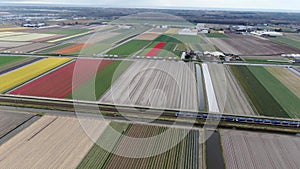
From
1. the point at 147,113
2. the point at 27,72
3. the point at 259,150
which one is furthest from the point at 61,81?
the point at 259,150

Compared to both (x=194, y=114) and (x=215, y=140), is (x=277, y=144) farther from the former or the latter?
(x=194, y=114)

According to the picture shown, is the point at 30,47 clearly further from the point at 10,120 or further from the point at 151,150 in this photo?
the point at 151,150

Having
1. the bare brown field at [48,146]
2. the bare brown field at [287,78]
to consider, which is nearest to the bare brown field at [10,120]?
the bare brown field at [48,146]

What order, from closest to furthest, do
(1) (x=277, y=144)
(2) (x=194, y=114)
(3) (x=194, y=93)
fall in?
(1) (x=277, y=144) < (2) (x=194, y=114) < (3) (x=194, y=93)

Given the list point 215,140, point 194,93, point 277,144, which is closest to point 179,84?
point 194,93

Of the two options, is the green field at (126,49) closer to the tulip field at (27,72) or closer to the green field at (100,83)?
the green field at (100,83)

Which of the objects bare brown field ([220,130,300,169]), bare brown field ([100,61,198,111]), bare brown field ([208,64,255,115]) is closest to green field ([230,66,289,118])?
bare brown field ([208,64,255,115])

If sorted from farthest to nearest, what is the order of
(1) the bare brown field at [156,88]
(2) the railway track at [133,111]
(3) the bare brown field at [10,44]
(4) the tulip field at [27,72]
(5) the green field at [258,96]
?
1. (3) the bare brown field at [10,44]
2. (4) the tulip field at [27,72]
3. (1) the bare brown field at [156,88]
4. (5) the green field at [258,96]
5. (2) the railway track at [133,111]
